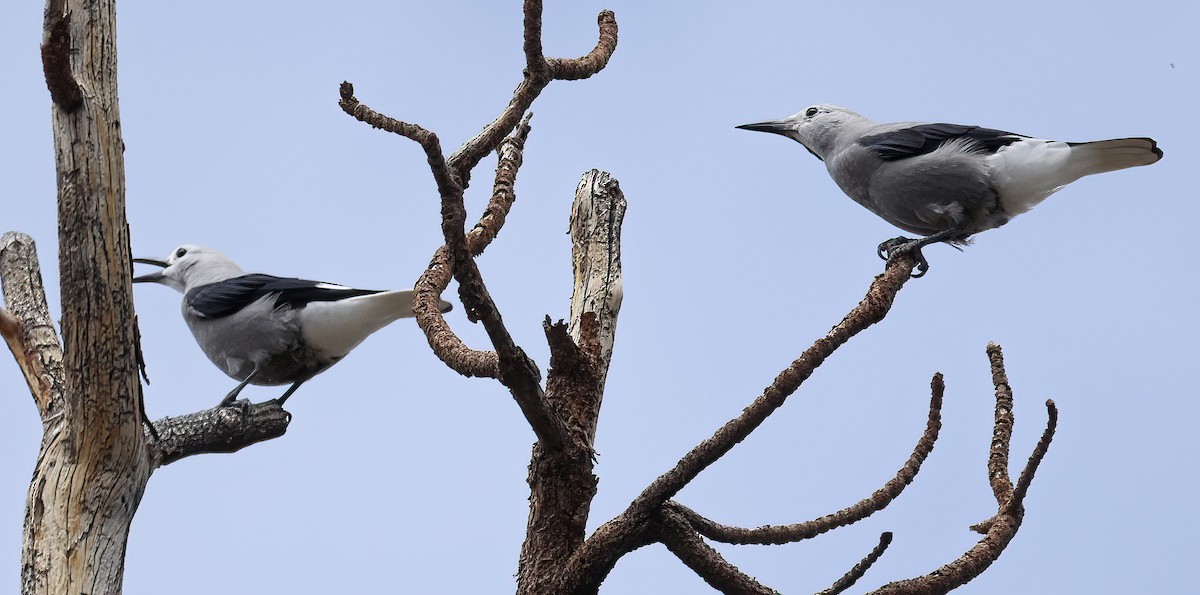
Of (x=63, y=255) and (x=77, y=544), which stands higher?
(x=63, y=255)

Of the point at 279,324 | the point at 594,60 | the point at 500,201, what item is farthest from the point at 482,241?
the point at 279,324

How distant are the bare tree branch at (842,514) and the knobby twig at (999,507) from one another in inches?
7.9

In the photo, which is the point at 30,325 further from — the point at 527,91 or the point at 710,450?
the point at 710,450

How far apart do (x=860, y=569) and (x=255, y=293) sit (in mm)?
3178

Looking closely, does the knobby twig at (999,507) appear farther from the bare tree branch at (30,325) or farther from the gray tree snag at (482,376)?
the bare tree branch at (30,325)

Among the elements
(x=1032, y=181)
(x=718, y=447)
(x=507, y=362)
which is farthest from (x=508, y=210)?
(x=1032, y=181)

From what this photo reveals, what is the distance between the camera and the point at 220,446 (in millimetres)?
3873

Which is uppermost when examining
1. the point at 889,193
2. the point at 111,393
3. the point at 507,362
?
the point at 889,193

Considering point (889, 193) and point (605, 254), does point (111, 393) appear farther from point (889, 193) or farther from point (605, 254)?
point (889, 193)

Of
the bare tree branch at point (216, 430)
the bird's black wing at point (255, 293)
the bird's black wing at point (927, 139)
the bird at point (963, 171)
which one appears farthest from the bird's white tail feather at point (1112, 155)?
the bare tree branch at point (216, 430)

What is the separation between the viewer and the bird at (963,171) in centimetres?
395

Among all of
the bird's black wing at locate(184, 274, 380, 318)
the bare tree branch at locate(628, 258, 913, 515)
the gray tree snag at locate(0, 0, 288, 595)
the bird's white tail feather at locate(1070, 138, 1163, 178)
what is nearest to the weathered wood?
the bare tree branch at locate(628, 258, 913, 515)

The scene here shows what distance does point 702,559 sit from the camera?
2738 millimetres

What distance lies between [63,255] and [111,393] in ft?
1.30
